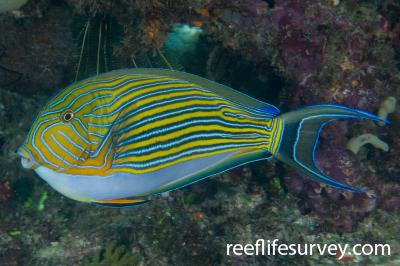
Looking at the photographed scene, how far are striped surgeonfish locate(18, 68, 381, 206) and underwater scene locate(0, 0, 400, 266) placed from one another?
0.02m

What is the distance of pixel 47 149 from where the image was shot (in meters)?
2.23

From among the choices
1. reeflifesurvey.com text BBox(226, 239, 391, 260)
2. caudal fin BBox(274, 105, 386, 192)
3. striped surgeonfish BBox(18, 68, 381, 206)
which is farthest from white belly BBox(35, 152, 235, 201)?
reeflifesurvey.com text BBox(226, 239, 391, 260)

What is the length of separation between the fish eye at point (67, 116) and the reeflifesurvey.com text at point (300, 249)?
7.96ft

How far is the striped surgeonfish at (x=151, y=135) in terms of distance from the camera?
228 cm

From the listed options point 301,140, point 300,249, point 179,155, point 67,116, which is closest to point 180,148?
point 179,155

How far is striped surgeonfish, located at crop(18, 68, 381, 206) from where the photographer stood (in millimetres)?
2275

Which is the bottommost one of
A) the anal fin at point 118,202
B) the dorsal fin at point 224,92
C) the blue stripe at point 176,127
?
the anal fin at point 118,202

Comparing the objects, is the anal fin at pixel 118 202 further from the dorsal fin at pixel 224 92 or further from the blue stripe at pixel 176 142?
the dorsal fin at pixel 224 92

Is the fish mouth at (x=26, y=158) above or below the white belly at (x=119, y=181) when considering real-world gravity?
above

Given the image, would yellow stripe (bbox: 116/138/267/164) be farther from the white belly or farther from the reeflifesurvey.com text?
the reeflifesurvey.com text

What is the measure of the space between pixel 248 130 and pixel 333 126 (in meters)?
1.70

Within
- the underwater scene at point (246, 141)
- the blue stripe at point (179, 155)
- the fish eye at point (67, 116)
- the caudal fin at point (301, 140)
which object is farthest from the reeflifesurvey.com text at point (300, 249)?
the fish eye at point (67, 116)

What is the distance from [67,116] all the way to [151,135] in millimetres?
594

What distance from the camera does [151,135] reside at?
251cm
